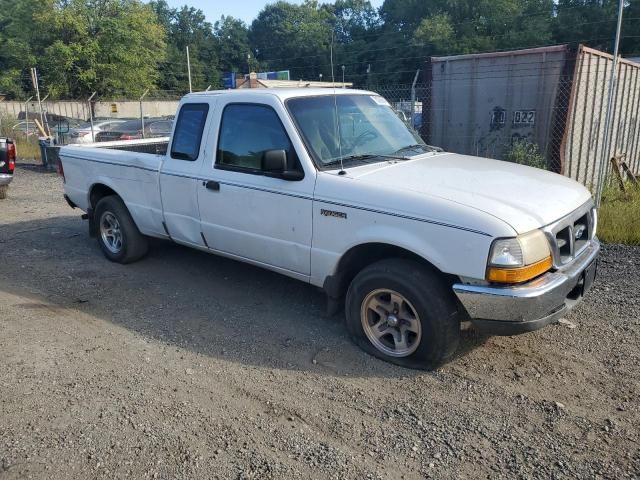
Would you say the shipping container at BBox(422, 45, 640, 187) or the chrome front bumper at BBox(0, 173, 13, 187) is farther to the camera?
the chrome front bumper at BBox(0, 173, 13, 187)

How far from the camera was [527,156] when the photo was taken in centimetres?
900

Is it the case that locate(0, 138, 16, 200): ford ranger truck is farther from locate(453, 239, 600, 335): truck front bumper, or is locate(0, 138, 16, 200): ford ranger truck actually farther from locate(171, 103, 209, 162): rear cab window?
locate(453, 239, 600, 335): truck front bumper

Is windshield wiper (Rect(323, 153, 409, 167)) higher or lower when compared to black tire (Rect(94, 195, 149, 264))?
higher

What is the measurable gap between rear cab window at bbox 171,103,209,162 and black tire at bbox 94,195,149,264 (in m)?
1.30

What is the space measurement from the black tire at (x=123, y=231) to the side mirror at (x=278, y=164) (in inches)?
106

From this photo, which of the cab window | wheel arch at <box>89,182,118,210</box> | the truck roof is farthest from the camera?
wheel arch at <box>89,182,118,210</box>

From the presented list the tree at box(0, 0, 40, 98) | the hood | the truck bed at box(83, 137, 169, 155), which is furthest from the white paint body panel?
the tree at box(0, 0, 40, 98)

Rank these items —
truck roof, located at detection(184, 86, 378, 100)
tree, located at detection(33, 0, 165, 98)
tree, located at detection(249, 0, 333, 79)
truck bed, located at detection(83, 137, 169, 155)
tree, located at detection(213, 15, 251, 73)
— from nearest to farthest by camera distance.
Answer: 1. truck roof, located at detection(184, 86, 378, 100)
2. truck bed, located at detection(83, 137, 169, 155)
3. tree, located at detection(33, 0, 165, 98)
4. tree, located at detection(249, 0, 333, 79)
5. tree, located at detection(213, 15, 251, 73)

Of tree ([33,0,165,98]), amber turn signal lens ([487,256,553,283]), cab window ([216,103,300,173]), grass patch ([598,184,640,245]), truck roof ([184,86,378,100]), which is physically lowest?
grass patch ([598,184,640,245])

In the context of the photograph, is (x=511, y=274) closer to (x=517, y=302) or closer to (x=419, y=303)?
(x=517, y=302)

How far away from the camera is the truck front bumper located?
3.42 m

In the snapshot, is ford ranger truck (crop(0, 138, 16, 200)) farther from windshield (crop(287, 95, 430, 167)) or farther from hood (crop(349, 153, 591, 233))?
hood (crop(349, 153, 591, 233))

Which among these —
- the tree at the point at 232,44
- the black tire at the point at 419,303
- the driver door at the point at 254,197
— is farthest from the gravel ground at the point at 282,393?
the tree at the point at 232,44

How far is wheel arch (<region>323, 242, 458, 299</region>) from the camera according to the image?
3.87 metres
